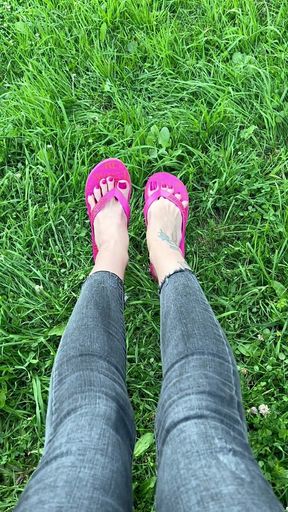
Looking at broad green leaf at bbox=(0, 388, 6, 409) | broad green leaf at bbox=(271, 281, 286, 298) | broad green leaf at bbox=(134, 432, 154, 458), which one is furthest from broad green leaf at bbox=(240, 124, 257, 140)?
broad green leaf at bbox=(0, 388, 6, 409)

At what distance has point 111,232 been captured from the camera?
187 cm

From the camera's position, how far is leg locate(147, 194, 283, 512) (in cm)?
101

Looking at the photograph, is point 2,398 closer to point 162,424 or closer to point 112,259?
point 112,259

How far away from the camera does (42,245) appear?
1.95 metres

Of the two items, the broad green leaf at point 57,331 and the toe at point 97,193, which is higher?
the toe at point 97,193

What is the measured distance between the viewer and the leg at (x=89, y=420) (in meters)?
1.03

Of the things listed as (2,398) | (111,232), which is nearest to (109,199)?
(111,232)

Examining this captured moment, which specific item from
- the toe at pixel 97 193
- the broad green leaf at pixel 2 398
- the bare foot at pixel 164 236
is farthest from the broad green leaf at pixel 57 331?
the toe at pixel 97 193

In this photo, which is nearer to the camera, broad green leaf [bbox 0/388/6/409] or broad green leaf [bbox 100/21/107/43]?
broad green leaf [bbox 0/388/6/409]

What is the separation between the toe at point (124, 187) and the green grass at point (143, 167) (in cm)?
7

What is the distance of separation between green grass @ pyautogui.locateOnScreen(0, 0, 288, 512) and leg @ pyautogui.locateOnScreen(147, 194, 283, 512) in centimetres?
39

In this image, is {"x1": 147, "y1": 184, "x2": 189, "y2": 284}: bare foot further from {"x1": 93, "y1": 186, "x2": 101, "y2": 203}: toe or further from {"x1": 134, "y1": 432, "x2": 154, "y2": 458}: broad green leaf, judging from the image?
{"x1": 134, "y1": 432, "x2": 154, "y2": 458}: broad green leaf

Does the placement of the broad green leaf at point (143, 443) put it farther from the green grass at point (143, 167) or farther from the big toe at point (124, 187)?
the big toe at point (124, 187)

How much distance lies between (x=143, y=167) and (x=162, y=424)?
1105mm
